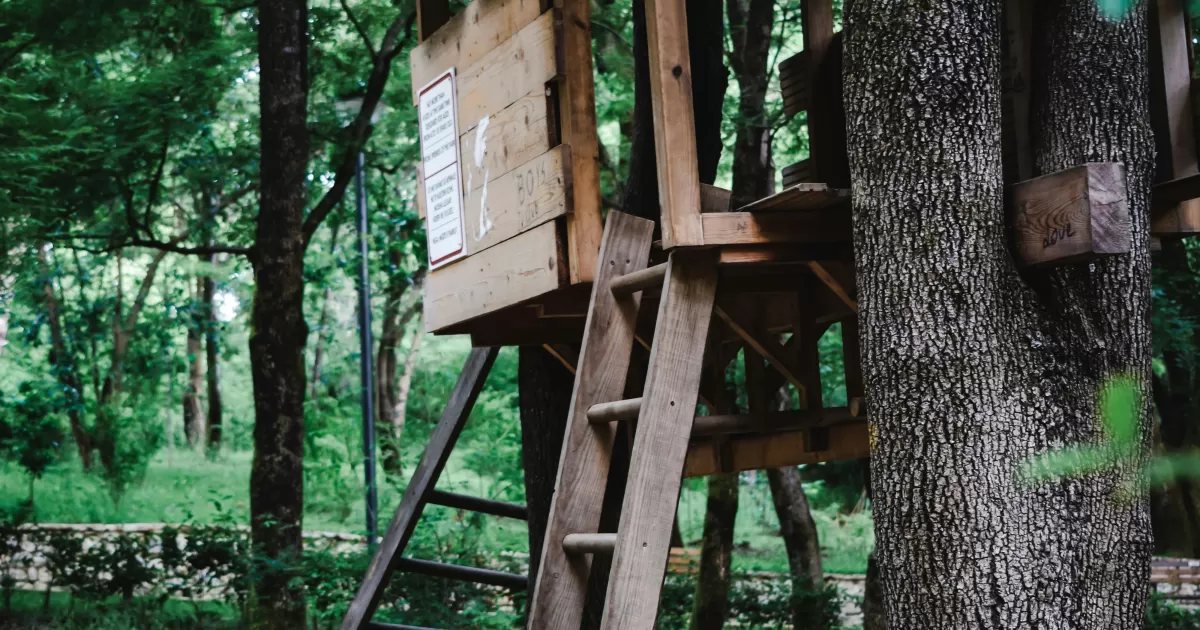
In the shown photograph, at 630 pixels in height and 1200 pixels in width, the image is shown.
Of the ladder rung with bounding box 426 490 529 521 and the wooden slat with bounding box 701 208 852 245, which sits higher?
the wooden slat with bounding box 701 208 852 245

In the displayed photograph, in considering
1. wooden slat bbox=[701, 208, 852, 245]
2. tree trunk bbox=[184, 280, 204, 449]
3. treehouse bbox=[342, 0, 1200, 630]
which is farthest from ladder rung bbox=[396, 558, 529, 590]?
tree trunk bbox=[184, 280, 204, 449]

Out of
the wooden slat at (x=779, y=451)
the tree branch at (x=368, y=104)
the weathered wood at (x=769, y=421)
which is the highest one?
the tree branch at (x=368, y=104)

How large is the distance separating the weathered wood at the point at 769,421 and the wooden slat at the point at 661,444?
1098mm

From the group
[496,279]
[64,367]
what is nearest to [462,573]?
[496,279]

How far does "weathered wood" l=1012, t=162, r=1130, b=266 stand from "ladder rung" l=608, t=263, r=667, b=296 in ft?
4.44

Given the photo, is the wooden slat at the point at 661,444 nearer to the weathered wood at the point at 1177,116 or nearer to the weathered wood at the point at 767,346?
the weathered wood at the point at 767,346

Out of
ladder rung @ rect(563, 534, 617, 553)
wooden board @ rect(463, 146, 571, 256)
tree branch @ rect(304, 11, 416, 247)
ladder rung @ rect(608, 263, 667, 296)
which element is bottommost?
ladder rung @ rect(563, 534, 617, 553)

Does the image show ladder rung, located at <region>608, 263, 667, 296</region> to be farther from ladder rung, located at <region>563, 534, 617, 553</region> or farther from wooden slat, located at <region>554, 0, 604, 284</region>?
ladder rung, located at <region>563, 534, 617, 553</region>

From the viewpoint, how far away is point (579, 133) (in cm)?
469

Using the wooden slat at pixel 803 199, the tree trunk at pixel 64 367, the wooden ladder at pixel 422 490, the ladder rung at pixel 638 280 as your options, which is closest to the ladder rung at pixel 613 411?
the ladder rung at pixel 638 280

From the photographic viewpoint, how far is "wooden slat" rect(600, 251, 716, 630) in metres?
3.86

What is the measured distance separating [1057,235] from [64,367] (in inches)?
649

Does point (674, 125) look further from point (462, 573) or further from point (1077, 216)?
point (462, 573)

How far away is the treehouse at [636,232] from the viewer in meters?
3.94
